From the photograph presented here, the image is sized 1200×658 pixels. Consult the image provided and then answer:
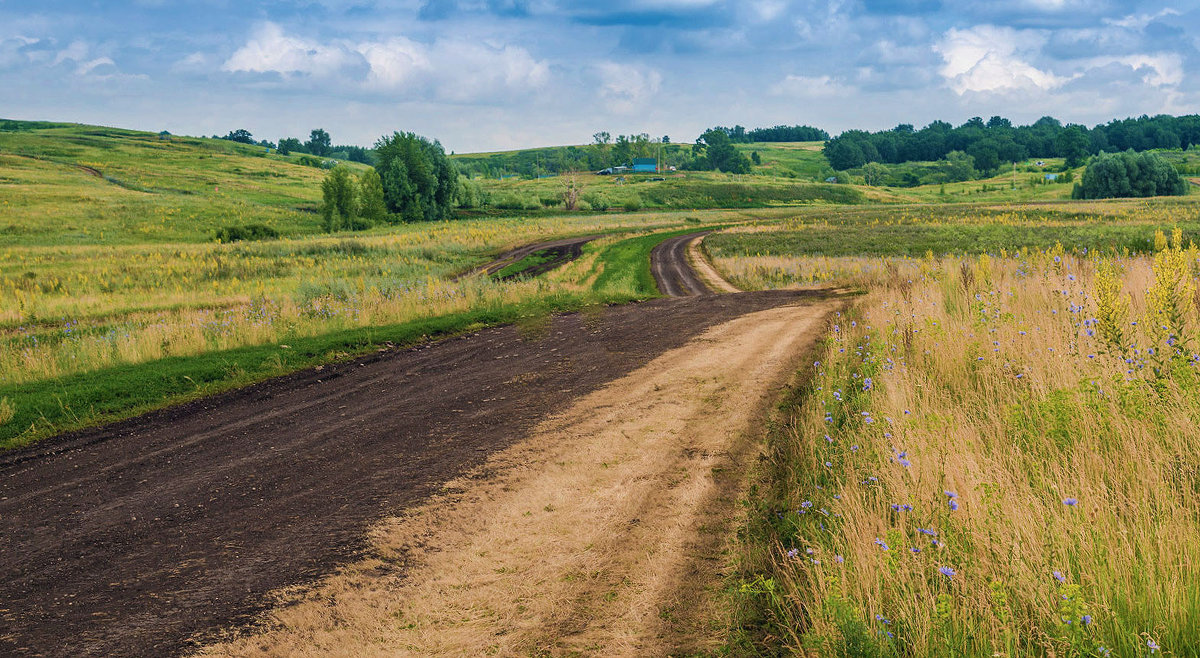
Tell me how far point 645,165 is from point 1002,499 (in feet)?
638

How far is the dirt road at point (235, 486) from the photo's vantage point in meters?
4.94

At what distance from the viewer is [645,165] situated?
193000mm

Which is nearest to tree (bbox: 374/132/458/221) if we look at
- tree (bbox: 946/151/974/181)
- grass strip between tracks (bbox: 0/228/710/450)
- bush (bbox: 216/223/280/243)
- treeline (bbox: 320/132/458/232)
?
treeline (bbox: 320/132/458/232)

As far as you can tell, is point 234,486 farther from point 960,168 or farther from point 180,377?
point 960,168

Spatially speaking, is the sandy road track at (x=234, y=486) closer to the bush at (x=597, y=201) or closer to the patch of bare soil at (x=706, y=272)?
the patch of bare soil at (x=706, y=272)

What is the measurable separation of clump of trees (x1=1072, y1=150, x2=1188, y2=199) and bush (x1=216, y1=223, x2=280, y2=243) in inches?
4815

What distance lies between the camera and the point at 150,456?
8.19 m

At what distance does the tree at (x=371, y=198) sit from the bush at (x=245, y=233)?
51.5ft

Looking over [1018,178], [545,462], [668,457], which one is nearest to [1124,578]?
[668,457]

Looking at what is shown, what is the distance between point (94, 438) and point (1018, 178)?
592 feet

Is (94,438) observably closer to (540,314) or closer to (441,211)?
(540,314)

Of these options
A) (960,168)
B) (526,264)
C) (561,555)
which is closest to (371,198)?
(526,264)

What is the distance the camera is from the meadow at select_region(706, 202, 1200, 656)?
364cm

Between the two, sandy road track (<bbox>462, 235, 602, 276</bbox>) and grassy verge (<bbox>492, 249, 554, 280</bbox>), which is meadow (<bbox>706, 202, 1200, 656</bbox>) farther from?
sandy road track (<bbox>462, 235, 602, 276</bbox>)
